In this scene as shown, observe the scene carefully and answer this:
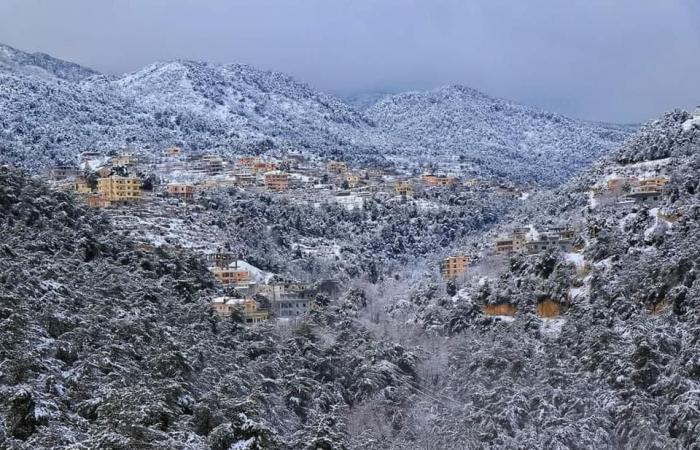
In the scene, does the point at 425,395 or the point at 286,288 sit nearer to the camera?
the point at 425,395

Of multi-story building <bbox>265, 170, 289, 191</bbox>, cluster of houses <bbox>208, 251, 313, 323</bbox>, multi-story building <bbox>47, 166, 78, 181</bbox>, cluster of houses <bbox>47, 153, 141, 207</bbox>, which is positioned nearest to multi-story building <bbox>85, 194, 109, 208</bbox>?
cluster of houses <bbox>47, 153, 141, 207</bbox>

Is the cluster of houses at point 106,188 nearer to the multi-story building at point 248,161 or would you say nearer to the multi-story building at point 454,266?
the multi-story building at point 454,266

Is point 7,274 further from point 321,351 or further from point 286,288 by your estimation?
point 286,288

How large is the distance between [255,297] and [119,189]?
37884 mm

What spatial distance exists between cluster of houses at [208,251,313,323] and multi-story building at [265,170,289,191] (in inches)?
2311

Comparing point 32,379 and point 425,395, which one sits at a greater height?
point 32,379

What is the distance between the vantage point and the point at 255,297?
84438mm

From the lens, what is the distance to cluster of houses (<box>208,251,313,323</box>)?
74625 mm

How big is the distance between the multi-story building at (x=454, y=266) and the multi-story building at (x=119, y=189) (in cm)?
3650

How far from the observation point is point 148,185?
418ft

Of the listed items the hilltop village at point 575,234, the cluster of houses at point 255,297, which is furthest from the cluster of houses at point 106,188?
the hilltop village at point 575,234

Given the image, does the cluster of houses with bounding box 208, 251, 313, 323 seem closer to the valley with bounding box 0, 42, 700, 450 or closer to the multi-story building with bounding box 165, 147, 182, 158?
the valley with bounding box 0, 42, 700, 450

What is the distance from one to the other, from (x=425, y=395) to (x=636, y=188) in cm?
3624

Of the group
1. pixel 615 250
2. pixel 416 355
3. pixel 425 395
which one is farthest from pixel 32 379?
pixel 615 250
